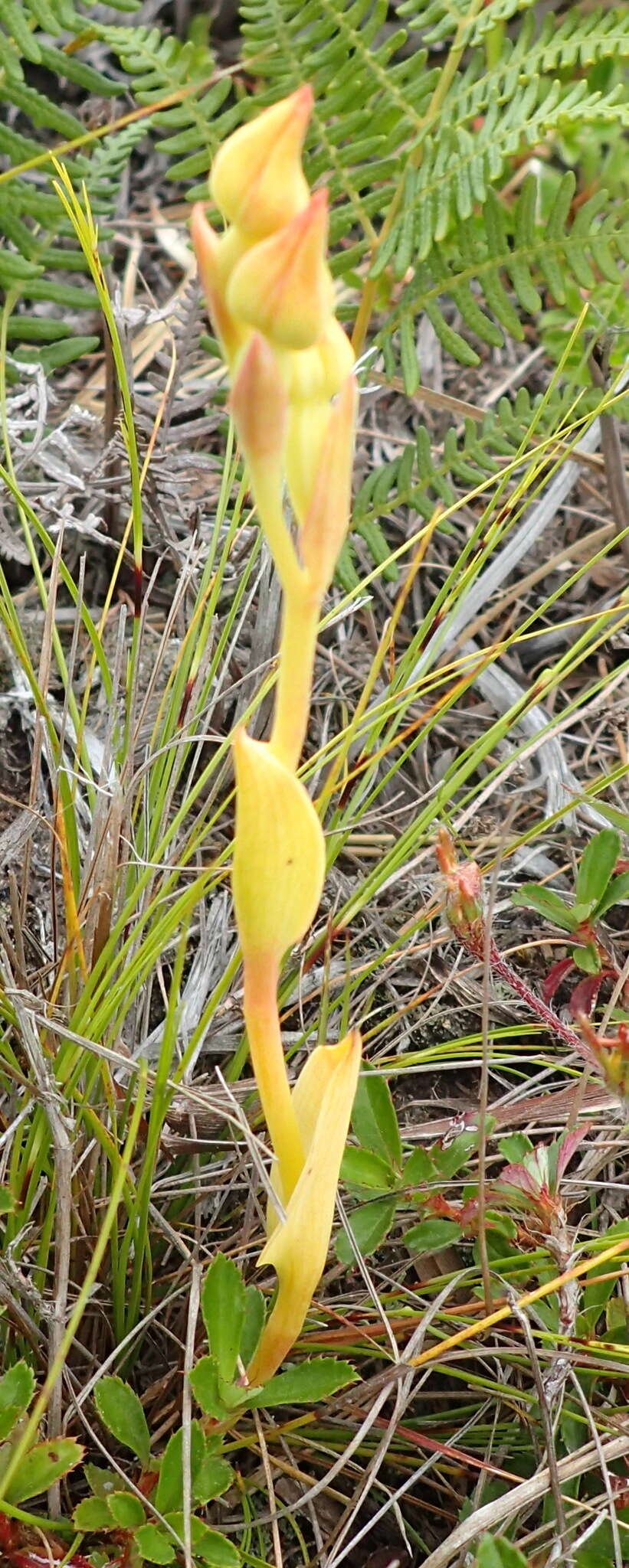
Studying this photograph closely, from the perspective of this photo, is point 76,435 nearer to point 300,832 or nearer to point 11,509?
point 11,509

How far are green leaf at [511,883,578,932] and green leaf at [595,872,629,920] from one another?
3 centimetres

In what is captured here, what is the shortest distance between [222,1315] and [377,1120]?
8.3 inches

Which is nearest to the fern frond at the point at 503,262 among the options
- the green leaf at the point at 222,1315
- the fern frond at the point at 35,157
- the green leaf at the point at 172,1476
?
the fern frond at the point at 35,157

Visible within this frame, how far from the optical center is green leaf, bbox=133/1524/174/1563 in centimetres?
78

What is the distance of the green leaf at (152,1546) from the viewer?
2.56 feet

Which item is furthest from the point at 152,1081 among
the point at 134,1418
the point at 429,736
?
the point at 429,736

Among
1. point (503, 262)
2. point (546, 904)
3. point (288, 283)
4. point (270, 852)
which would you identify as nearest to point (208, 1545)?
point (270, 852)

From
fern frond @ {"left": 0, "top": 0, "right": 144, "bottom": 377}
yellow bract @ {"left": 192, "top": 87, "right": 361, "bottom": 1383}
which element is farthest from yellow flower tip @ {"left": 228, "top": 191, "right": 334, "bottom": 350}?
fern frond @ {"left": 0, "top": 0, "right": 144, "bottom": 377}

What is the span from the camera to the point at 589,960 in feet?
3.65

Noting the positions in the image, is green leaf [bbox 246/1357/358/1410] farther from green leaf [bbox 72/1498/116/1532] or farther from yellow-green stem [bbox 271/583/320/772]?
yellow-green stem [bbox 271/583/320/772]

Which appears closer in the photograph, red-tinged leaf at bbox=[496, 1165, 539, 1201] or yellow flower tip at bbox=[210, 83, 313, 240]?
yellow flower tip at bbox=[210, 83, 313, 240]

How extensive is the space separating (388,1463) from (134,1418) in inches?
10.0

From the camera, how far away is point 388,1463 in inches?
39.4

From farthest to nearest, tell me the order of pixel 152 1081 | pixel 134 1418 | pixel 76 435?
pixel 76 435 → pixel 152 1081 → pixel 134 1418
